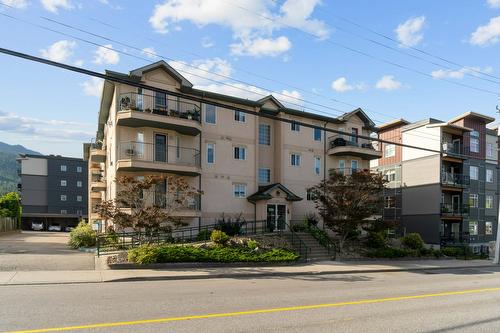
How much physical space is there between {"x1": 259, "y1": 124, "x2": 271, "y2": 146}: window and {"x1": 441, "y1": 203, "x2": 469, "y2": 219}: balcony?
18852mm

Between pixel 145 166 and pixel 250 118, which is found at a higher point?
pixel 250 118

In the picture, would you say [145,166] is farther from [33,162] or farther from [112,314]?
[33,162]

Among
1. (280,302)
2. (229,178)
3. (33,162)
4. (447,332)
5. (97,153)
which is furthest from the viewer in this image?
(33,162)

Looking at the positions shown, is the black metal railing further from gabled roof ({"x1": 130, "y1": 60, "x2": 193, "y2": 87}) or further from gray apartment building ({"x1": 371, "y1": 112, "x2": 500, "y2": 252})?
gray apartment building ({"x1": 371, "y1": 112, "x2": 500, "y2": 252})

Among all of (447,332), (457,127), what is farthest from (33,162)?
(447,332)

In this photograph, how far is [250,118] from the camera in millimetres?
30828

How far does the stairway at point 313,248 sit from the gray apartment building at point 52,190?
6651 cm

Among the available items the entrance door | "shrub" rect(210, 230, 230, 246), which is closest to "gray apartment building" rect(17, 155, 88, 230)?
the entrance door

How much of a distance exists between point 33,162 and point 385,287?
87.4 m

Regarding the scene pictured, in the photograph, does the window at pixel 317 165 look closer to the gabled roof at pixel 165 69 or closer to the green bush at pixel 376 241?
the green bush at pixel 376 241

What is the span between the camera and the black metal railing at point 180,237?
70.7 feet

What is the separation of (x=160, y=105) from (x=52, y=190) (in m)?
69.3

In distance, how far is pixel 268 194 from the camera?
96.6 feet

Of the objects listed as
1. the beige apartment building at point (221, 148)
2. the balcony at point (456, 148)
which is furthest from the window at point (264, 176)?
the balcony at point (456, 148)
